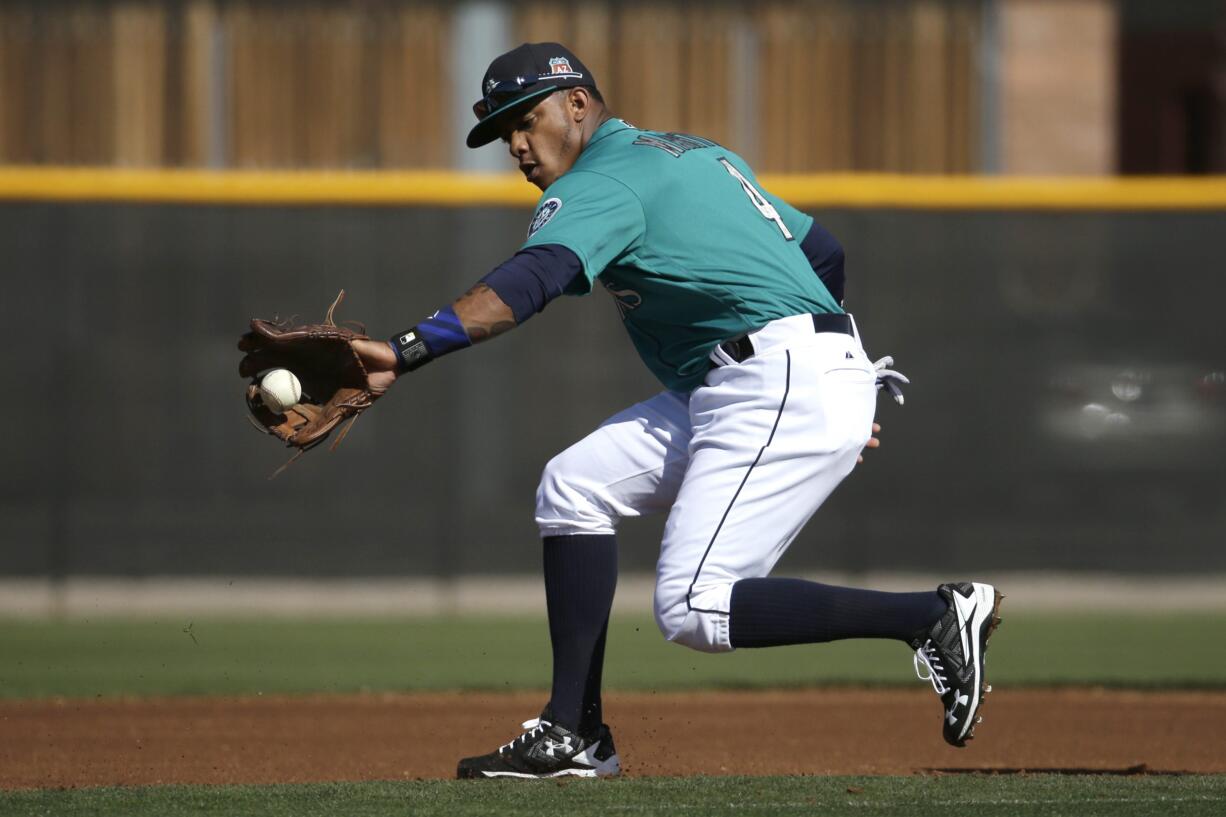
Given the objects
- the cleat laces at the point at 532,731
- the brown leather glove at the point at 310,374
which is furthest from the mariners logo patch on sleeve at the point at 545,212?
the cleat laces at the point at 532,731

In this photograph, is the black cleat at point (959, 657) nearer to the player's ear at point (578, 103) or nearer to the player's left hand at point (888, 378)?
the player's left hand at point (888, 378)

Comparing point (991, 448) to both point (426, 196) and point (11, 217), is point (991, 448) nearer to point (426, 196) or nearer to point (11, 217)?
point (426, 196)

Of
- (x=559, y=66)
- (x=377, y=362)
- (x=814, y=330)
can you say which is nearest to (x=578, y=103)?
(x=559, y=66)

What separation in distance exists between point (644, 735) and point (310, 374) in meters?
1.93

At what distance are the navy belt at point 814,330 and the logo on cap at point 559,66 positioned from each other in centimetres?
72

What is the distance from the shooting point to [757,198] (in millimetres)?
4027

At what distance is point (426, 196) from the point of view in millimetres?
8383

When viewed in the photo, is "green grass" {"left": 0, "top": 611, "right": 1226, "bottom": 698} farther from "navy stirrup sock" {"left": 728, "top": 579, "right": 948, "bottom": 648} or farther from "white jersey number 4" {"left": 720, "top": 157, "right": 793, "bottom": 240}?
"white jersey number 4" {"left": 720, "top": 157, "right": 793, "bottom": 240}

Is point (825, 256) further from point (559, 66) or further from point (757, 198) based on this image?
point (559, 66)

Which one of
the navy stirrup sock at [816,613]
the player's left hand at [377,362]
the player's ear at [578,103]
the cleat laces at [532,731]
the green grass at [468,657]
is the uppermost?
the player's ear at [578,103]

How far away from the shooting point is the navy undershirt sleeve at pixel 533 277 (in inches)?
137

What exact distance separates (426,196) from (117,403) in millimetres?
1797

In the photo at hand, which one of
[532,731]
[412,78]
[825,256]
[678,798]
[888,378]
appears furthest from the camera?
[412,78]

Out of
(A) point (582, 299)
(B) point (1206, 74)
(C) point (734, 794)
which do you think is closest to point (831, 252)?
(C) point (734, 794)
